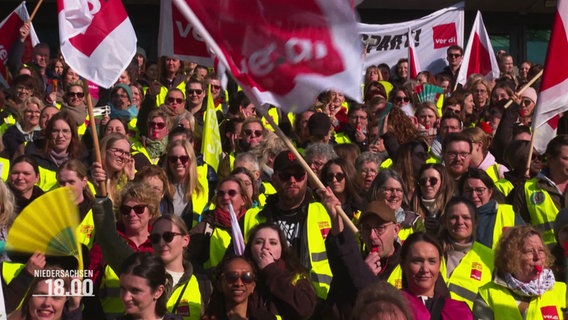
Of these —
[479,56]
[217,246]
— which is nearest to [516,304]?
[217,246]

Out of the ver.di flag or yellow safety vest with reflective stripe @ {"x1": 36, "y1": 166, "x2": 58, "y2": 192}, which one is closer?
yellow safety vest with reflective stripe @ {"x1": 36, "y1": 166, "x2": 58, "y2": 192}

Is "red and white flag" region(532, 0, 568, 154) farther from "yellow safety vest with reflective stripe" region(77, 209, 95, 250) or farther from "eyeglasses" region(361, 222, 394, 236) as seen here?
"yellow safety vest with reflective stripe" region(77, 209, 95, 250)

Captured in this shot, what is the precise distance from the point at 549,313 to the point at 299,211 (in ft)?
6.33

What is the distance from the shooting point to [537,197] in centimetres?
890

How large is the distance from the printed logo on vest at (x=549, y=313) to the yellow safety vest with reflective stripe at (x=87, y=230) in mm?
2799

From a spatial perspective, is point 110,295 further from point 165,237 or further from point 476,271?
point 476,271

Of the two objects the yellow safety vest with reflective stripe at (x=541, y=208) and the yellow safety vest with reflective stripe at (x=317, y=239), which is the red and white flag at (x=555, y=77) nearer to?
the yellow safety vest with reflective stripe at (x=541, y=208)

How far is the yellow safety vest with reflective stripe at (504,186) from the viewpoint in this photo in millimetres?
9375

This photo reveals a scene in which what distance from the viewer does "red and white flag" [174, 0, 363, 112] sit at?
579 centimetres

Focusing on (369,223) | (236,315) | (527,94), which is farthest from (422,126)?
(236,315)

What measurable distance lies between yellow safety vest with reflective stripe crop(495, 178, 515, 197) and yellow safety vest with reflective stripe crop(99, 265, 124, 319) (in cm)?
A: 333

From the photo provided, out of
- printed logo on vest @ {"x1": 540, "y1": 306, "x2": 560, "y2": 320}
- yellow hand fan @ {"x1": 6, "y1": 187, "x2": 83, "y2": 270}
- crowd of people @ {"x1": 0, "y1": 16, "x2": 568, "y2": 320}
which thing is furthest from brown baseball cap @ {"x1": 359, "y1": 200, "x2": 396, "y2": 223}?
yellow hand fan @ {"x1": 6, "y1": 187, "x2": 83, "y2": 270}

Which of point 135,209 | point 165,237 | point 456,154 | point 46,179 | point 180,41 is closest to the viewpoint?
point 165,237

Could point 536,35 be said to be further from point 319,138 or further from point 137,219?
point 137,219
